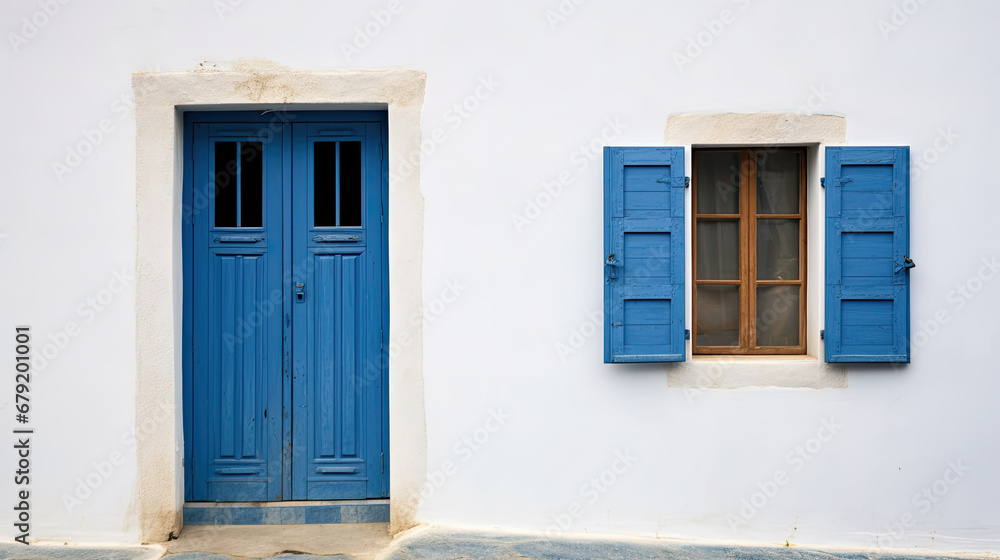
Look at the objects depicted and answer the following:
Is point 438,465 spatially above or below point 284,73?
below

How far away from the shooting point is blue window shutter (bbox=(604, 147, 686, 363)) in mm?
4020

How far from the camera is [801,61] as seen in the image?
408cm

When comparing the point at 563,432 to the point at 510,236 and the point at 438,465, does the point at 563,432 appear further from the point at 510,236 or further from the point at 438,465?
the point at 510,236

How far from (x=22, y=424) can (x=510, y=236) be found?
3.01 m

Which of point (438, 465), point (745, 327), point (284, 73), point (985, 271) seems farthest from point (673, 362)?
point (284, 73)

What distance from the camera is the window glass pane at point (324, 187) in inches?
170

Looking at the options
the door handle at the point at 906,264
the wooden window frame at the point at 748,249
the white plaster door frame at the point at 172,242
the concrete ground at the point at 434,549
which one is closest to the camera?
the concrete ground at the point at 434,549

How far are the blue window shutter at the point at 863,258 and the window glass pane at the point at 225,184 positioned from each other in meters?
3.48
